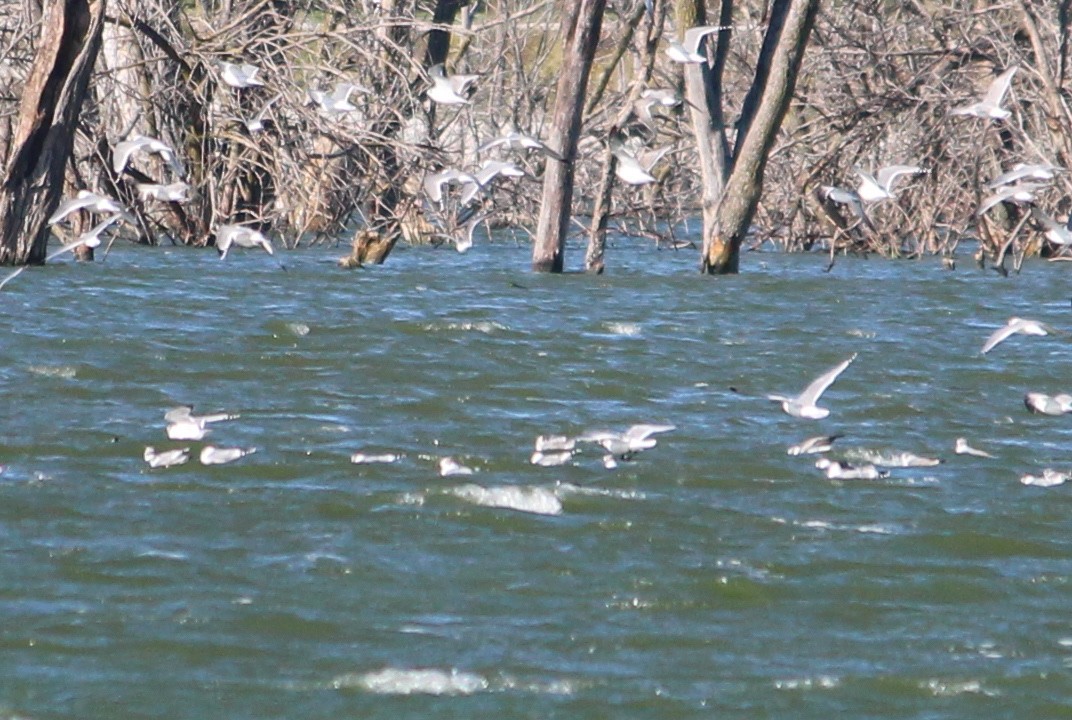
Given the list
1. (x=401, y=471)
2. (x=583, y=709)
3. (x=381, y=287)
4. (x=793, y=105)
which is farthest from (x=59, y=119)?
(x=583, y=709)

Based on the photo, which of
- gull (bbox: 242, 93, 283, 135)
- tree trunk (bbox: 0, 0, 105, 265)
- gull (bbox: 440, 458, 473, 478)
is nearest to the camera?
gull (bbox: 440, 458, 473, 478)

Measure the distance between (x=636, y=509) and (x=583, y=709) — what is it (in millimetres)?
2590

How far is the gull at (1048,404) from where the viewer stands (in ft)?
36.8

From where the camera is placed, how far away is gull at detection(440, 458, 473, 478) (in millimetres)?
9234

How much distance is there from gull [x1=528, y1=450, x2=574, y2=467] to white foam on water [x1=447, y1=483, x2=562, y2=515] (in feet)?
1.78

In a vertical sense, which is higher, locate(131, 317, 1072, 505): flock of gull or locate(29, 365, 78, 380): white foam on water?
locate(131, 317, 1072, 505): flock of gull

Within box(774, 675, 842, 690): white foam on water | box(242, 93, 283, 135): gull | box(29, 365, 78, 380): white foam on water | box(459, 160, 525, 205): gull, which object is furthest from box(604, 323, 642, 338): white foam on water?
box(774, 675, 842, 690): white foam on water

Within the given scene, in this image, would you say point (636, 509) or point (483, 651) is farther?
point (636, 509)

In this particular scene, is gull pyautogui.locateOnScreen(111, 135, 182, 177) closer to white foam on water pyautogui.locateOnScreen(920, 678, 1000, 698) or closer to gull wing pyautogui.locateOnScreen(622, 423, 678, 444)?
gull wing pyautogui.locateOnScreen(622, 423, 678, 444)

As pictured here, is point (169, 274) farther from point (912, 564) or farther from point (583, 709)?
point (583, 709)

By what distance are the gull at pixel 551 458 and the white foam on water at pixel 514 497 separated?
1.78 feet

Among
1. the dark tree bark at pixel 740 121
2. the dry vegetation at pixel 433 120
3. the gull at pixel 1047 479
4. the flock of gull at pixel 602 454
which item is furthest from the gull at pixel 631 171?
the gull at pixel 1047 479

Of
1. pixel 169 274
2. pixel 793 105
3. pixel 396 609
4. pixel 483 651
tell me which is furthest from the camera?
pixel 793 105

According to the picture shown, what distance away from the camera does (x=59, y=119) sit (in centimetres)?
1761
